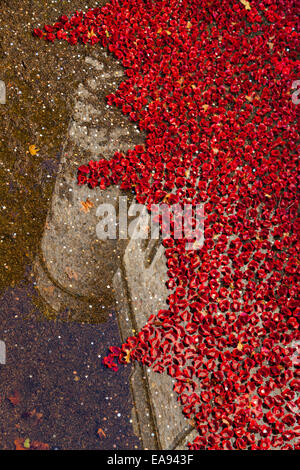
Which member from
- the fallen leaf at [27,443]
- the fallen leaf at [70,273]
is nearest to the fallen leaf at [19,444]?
the fallen leaf at [27,443]

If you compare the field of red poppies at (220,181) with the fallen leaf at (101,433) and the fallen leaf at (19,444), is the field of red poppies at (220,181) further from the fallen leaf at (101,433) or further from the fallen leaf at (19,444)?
the fallen leaf at (19,444)

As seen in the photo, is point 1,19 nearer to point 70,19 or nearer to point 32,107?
point 70,19

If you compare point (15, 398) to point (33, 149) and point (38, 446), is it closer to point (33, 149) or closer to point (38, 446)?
point (38, 446)

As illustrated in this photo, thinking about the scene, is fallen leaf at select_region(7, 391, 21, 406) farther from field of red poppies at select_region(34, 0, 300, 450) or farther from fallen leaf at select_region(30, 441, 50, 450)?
field of red poppies at select_region(34, 0, 300, 450)

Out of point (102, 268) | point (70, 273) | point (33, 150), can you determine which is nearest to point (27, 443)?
point (70, 273)

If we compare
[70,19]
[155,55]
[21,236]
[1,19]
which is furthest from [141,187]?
[1,19]

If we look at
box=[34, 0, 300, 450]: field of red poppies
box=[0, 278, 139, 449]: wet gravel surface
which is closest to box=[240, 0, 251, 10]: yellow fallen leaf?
box=[34, 0, 300, 450]: field of red poppies
